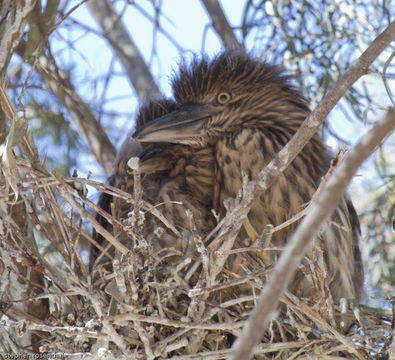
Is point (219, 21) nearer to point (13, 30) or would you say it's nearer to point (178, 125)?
point (178, 125)

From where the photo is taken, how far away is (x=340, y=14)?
3680 millimetres

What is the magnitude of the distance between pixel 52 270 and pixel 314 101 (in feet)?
6.59

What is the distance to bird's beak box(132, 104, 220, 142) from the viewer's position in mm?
2641

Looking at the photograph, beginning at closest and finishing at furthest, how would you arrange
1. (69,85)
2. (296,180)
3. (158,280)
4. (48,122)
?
(158,280), (296,180), (69,85), (48,122)

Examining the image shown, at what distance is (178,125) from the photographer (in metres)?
2.73

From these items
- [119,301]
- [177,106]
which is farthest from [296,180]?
[119,301]

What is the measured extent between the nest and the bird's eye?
818 millimetres

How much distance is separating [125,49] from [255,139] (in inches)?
64.6

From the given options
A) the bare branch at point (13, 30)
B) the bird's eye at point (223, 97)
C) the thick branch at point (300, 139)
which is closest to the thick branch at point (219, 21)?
the bird's eye at point (223, 97)

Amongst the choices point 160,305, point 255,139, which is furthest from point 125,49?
point 160,305

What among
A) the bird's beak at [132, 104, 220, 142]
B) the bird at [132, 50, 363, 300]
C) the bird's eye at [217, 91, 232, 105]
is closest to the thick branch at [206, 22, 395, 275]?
the bird at [132, 50, 363, 300]

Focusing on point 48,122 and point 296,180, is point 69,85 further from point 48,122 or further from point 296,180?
point 296,180

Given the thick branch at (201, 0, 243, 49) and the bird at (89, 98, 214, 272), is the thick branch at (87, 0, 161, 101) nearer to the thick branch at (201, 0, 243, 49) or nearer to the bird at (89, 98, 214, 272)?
the thick branch at (201, 0, 243, 49)

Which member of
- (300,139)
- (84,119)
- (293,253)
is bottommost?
(293,253)
